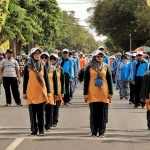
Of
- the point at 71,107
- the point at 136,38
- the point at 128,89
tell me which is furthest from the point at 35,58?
the point at 136,38

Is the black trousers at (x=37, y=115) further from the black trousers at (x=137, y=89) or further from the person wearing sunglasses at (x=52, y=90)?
the black trousers at (x=137, y=89)

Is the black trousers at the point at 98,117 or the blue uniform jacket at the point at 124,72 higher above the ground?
the blue uniform jacket at the point at 124,72

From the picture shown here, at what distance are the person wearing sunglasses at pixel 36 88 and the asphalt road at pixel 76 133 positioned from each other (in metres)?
0.41

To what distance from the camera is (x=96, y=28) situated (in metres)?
85.9

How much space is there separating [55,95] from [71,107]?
6644mm

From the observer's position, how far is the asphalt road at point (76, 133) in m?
11.6

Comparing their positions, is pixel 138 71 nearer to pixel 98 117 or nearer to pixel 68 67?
pixel 68 67

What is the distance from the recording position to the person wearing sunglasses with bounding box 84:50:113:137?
42.1 ft

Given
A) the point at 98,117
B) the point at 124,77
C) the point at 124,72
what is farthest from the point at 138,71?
the point at 98,117

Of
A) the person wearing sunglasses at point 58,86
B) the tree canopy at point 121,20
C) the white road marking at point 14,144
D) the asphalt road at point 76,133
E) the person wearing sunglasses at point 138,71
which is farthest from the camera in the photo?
the tree canopy at point 121,20

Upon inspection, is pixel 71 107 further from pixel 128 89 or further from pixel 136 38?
pixel 136 38

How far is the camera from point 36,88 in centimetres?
1288

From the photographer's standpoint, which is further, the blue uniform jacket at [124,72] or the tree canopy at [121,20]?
the tree canopy at [121,20]

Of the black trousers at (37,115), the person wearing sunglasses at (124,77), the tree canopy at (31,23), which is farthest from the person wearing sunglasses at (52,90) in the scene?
the tree canopy at (31,23)
